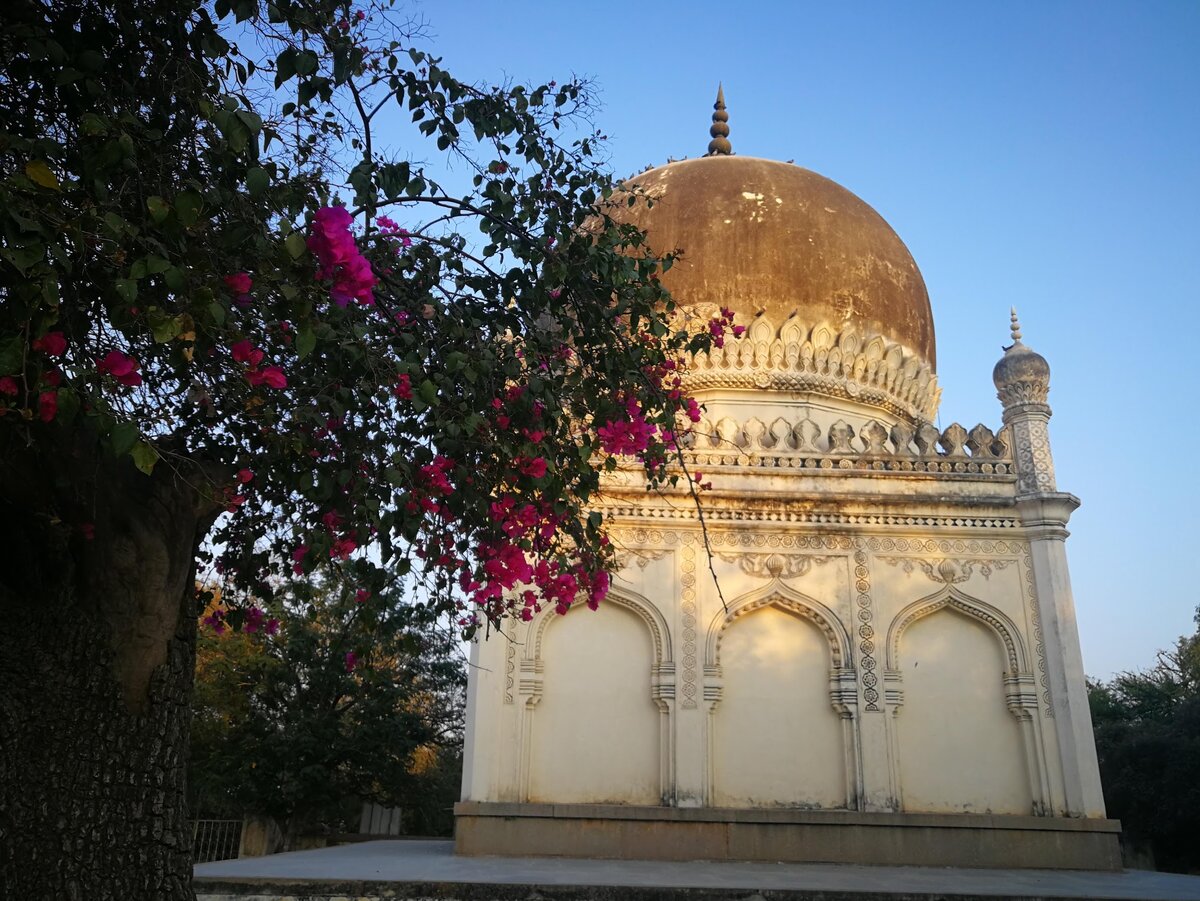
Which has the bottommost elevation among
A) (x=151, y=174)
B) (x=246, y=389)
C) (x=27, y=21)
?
(x=246, y=389)

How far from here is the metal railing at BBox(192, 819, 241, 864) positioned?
13297 millimetres

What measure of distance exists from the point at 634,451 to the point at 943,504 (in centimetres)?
580

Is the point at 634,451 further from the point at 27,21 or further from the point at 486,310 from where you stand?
the point at 27,21

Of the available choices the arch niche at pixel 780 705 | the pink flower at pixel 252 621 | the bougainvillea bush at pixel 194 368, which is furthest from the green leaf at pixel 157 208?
the arch niche at pixel 780 705

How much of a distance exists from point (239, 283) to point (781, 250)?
10297 mm

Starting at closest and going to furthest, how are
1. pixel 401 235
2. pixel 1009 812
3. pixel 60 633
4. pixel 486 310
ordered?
pixel 60 633, pixel 401 235, pixel 486 310, pixel 1009 812

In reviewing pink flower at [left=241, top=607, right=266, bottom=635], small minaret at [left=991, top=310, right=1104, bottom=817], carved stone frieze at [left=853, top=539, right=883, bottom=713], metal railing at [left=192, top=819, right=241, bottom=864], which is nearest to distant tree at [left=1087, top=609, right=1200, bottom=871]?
small minaret at [left=991, top=310, right=1104, bottom=817]

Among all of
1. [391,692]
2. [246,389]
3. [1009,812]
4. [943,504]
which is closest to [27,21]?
[246,389]

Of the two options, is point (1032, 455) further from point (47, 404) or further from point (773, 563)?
point (47, 404)

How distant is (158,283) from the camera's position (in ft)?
10.9

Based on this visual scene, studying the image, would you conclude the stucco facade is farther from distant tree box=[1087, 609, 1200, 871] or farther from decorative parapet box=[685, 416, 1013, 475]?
distant tree box=[1087, 609, 1200, 871]

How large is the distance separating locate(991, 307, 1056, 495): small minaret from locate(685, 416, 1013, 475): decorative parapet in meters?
0.14

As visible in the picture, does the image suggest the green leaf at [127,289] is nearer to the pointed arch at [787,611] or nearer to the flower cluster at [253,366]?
the flower cluster at [253,366]

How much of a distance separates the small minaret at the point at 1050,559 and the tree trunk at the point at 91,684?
25.7ft
